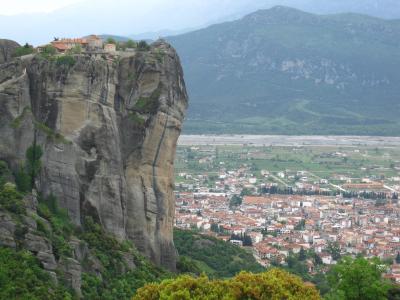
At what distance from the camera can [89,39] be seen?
39.6 m

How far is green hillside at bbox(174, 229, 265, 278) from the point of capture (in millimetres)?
48844

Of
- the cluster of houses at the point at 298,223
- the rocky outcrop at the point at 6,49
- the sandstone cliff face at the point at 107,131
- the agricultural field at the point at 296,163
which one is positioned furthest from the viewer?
the agricultural field at the point at 296,163

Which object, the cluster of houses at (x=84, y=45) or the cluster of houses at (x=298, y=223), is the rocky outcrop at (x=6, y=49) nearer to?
the cluster of houses at (x=84, y=45)

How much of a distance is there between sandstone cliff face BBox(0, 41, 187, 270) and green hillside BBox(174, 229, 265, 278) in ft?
34.6

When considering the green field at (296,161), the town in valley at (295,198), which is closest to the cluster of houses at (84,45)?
the town in valley at (295,198)

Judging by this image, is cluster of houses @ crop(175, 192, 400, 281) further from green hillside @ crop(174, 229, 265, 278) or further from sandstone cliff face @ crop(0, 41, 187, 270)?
sandstone cliff face @ crop(0, 41, 187, 270)

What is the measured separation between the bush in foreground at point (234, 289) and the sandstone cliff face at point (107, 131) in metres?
8.89

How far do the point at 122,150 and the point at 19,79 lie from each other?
5.14 m

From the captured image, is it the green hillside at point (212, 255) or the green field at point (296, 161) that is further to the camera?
the green field at point (296, 161)

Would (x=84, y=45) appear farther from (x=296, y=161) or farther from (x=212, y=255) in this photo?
(x=296, y=161)

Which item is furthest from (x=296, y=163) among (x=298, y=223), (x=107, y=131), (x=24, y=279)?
(x=24, y=279)

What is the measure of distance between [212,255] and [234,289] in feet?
91.5

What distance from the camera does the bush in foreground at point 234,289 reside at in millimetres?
23391

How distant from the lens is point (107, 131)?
1341 inches
